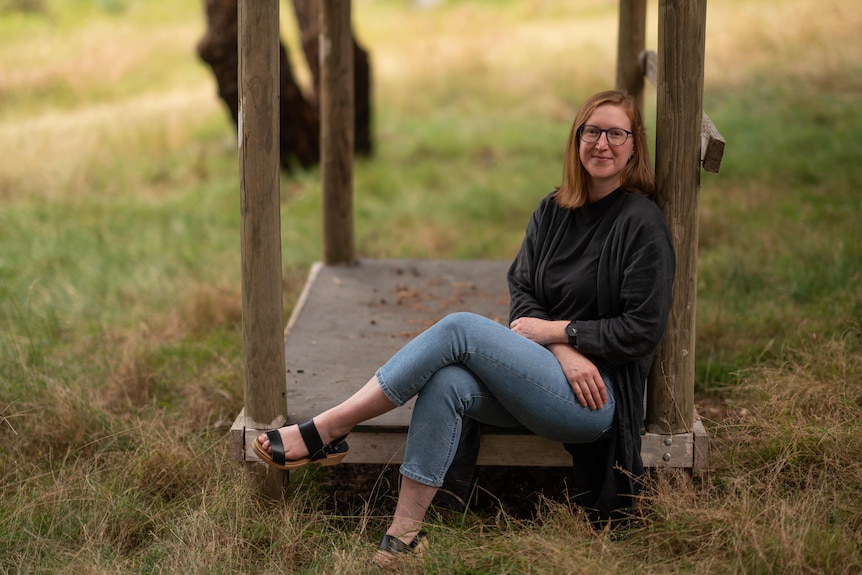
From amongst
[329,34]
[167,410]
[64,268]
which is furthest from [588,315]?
[64,268]

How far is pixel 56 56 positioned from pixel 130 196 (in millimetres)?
7302

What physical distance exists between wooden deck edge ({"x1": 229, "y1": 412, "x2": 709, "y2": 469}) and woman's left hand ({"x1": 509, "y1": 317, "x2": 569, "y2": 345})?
1.30 ft

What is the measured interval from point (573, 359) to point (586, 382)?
0.29ft

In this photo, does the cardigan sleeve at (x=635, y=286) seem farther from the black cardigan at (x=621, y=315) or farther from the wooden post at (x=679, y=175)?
the wooden post at (x=679, y=175)

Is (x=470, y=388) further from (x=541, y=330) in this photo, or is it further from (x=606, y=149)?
(x=606, y=149)

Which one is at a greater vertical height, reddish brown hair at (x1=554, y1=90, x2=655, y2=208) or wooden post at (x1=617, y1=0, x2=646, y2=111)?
wooden post at (x1=617, y1=0, x2=646, y2=111)

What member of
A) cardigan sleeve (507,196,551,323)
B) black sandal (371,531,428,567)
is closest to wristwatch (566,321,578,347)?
cardigan sleeve (507,196,551,323)

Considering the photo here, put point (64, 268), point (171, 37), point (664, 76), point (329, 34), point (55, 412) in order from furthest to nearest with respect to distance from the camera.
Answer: point (171, 37) → point (64, 268) → point (329, 34) → point (55, 412) → point (664, 76)

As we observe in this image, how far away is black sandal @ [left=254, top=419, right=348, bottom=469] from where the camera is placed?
3330 millimetres

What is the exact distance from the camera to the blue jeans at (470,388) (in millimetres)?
3178

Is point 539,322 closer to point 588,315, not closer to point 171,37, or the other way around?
point 588,315

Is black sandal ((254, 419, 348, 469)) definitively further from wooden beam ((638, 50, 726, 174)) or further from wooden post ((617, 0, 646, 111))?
wooden post ((617, 0, 646, 111))

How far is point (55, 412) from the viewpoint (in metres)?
4.08

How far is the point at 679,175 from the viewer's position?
3252mm
